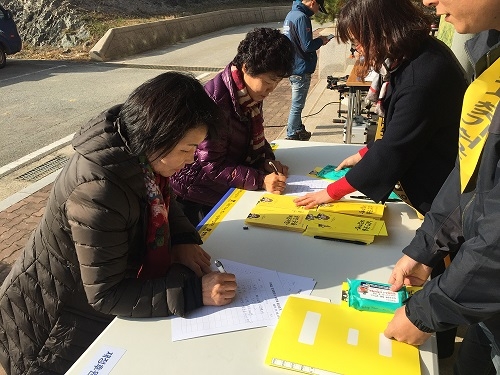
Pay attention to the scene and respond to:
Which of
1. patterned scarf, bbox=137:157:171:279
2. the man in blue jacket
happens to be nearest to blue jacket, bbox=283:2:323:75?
the man in blue jacket

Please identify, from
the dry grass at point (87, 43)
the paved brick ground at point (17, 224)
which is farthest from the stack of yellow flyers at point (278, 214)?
the dry grass at point (87, 43)

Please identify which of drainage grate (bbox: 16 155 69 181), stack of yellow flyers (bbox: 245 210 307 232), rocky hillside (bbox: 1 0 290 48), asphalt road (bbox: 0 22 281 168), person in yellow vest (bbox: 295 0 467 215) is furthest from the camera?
rocky hillside (bbox: 1 0 290 48)

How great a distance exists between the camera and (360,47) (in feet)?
5.61

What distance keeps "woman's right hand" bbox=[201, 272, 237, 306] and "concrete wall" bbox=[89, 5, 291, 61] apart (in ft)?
37.6

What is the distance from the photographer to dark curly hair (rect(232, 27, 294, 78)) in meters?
2.02

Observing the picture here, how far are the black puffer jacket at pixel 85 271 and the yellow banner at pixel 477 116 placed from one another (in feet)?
2.73

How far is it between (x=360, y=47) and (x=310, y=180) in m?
0.70

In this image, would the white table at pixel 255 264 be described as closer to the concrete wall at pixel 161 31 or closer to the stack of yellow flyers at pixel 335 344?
the stack of yellow flyers at pixel 335 344

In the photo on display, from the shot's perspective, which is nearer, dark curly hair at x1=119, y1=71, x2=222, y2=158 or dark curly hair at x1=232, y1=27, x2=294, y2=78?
dark curly hair at x1=119, y1=71, x2=222, y2=158

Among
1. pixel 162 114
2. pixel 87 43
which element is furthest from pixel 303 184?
pixel 87 43

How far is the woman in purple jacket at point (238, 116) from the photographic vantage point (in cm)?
204

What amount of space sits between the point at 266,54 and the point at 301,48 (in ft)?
10.9

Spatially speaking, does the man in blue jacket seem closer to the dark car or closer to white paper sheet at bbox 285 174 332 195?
white paper sheet at bbox 285 174 332 195

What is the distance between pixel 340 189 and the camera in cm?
182
